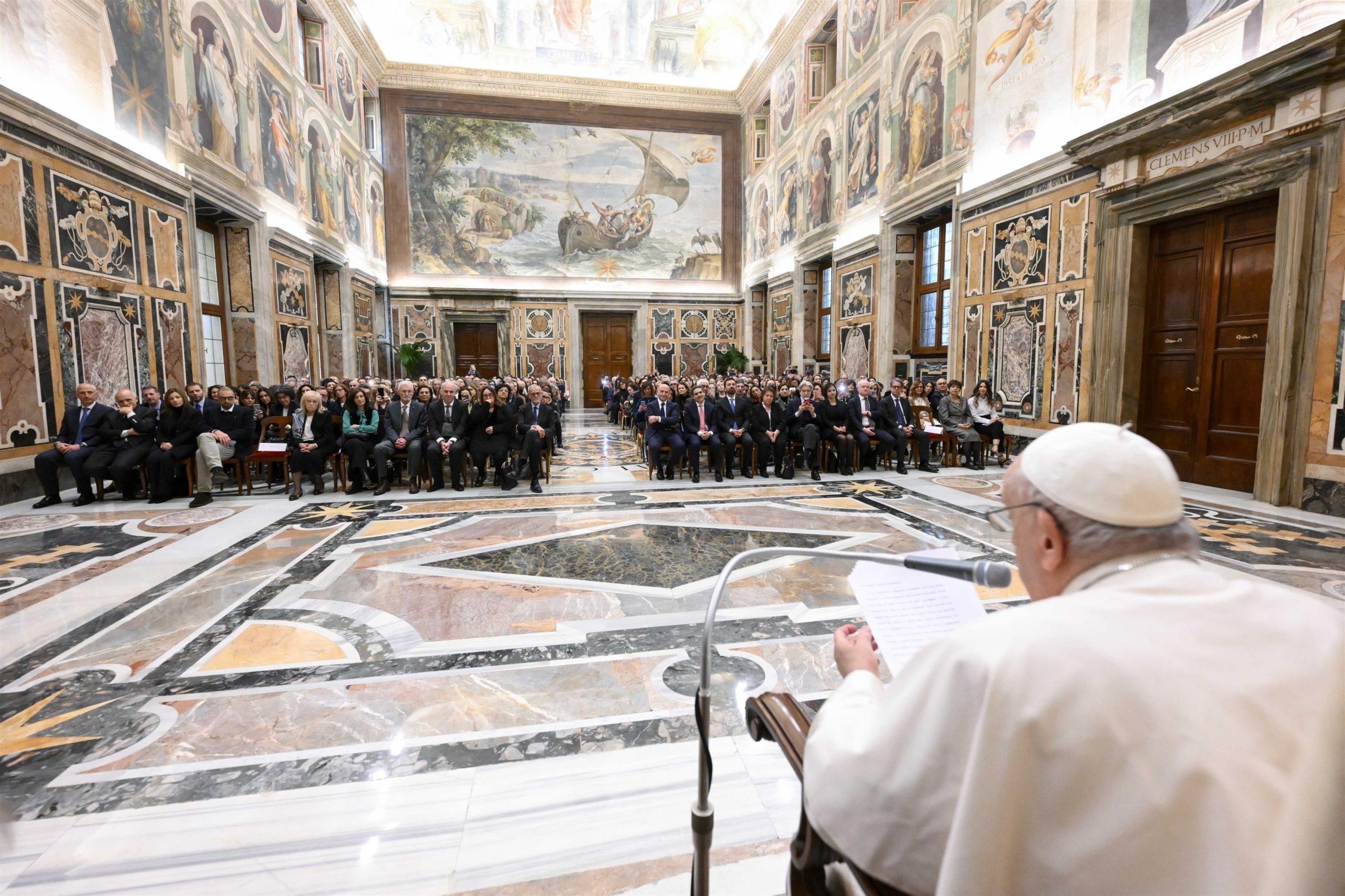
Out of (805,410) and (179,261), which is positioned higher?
(179,261)

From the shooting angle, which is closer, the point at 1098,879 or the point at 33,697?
the point at 1098,879

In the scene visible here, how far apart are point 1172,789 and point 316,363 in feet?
50.2

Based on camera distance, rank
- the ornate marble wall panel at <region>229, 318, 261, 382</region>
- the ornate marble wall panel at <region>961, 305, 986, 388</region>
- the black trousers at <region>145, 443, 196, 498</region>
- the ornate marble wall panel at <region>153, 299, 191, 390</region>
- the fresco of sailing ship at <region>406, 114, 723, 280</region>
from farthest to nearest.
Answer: the fresco of sailing ship at <region>406, 114, 723, 280</region> → the ornate marble wall panel at <region>229, 318, 261, 382</region> → the ornate marble wall panel at <region>961, 305, 986, 388</region> → the ornate marble wall panel at <region>153, 299, 191, 390</region> → the black trousers at <region>145, 443, 196, 498</region>

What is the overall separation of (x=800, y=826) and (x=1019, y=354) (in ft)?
31.1

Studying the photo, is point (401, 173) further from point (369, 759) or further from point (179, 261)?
point (369, 759)

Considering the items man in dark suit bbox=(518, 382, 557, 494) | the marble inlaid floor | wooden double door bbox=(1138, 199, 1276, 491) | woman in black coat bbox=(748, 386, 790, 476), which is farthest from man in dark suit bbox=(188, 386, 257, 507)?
wooden double door bbox=(1138, 199, 1276, 491)

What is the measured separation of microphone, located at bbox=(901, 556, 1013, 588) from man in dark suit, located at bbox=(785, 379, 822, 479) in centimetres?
709

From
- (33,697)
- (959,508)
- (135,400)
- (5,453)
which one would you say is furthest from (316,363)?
(959,508)

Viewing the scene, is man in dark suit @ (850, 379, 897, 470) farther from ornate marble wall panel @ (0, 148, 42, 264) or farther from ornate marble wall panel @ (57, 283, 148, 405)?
ornate marble wall panel @ (0, 148, 42, 264)

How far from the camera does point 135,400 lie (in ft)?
23.9

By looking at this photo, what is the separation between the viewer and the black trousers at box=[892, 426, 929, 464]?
853 cm

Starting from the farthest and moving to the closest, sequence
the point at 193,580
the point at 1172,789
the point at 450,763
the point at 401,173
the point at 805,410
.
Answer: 1. the point at 401,173
2. the point at 805,410
3. the point at 193,580
4. the point at 450,763
5. the point at 1172,789

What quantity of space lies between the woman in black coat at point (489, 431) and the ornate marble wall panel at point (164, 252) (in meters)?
4.61

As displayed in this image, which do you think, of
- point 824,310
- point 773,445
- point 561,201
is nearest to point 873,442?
point 773,445
